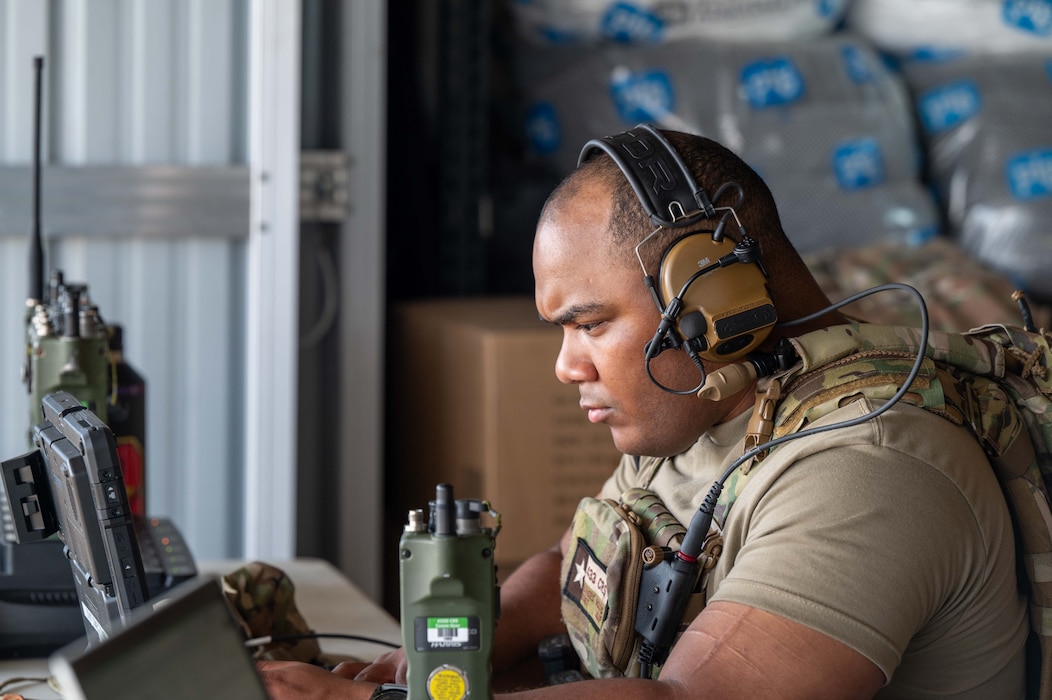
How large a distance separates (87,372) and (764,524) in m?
1.03

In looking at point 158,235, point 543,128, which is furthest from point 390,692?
point 543,128

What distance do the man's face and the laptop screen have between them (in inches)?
24.6

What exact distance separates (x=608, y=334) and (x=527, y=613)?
49 centimetres

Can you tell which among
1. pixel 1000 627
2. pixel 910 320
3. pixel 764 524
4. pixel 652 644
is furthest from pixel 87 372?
pixel 910 320

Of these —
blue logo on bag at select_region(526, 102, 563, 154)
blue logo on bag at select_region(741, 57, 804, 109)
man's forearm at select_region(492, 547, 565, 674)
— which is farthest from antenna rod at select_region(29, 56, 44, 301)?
blue logo on bag at select_region(741, 57, 804, 109)

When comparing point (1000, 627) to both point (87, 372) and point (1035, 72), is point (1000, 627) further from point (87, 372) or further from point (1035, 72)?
point (1035, 72)

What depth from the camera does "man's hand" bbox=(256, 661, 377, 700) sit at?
52.1 inches

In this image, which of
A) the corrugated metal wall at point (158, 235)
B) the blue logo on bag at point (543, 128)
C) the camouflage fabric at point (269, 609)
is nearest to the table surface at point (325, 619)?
the camouflage fabric at point (269, 609)

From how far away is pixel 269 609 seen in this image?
1.76 meters

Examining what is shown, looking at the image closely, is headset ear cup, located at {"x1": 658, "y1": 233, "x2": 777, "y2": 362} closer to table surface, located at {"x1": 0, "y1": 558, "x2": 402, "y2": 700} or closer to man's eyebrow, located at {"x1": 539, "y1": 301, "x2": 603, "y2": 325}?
man's eyebrow, located at {"x1": 539, "y1": 301, "x2": 603, "y2": 325}

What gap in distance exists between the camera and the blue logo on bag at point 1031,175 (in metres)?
3.50

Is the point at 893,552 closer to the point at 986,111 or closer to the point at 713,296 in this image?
the point at 713,296

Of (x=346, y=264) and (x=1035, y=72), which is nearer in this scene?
(x=346, y=264)

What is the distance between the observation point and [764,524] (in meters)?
1.23
